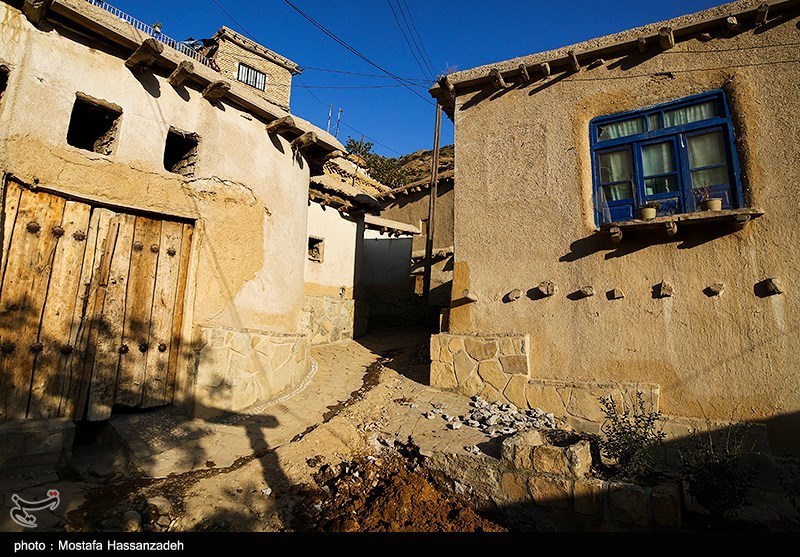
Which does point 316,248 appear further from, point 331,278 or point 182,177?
point 182,177

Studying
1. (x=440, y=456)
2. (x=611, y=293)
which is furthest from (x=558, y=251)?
(x=440, y=456)

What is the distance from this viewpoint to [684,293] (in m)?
5.73

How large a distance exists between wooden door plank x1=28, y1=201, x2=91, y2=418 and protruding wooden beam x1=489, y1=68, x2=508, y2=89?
257 inches

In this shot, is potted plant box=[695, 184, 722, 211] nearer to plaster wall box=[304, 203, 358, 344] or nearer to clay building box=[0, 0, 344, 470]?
clay building box=[0, 0, 344, 470]

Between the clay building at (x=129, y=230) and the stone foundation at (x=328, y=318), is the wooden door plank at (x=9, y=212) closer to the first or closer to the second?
the clay building at (x=129, y=230)

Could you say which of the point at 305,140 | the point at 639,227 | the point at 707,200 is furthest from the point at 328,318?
the point at 707,200

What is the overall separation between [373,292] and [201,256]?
1001 cm

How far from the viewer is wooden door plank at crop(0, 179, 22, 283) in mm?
4246

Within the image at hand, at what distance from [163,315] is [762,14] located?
9151 millimetres

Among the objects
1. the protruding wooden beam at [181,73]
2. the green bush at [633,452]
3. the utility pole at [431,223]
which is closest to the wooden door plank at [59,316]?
the protruding wooden beam at [181,73]

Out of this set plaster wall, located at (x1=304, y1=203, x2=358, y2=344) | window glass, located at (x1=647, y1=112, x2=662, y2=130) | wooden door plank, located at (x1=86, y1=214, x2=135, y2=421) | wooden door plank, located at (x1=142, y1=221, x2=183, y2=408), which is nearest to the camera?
wooden door plank, located at (x1=86, y1=214, x2=135, y2=421)

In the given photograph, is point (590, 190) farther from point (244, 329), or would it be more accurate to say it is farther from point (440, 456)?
point (244, 329)

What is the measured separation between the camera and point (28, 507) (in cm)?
333

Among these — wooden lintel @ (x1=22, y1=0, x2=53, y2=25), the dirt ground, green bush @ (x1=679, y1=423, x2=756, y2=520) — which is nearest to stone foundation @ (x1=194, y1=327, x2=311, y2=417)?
the dirt ground
